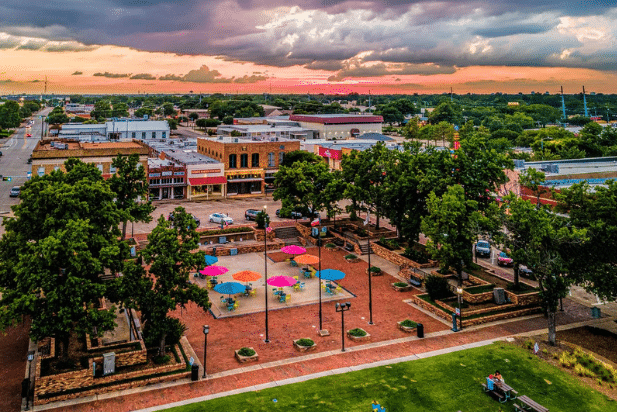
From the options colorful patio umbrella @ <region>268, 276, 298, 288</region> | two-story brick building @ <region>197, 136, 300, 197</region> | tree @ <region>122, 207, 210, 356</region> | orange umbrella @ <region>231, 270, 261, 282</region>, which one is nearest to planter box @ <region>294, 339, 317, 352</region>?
tree @ <region>122, 207, 210, 356</region>

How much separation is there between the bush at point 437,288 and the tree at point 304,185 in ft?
68.0

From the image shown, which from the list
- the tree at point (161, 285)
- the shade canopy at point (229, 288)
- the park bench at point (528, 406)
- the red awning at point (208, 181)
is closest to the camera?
the park bench at point (528, 406)

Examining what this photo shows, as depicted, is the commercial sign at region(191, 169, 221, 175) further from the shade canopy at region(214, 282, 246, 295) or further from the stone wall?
the stone wall

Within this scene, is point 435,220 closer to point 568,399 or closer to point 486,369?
point 486,369

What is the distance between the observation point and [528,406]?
24.5m

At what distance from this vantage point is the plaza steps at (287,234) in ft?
192

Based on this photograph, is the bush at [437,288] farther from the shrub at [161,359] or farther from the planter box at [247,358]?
the shrub at [161,359]

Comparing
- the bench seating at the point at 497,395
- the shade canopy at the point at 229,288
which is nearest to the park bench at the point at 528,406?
the bench seating at the point at 497,395

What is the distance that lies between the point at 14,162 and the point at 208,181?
59784 mm

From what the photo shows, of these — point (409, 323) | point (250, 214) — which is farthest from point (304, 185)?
point (409, 323)

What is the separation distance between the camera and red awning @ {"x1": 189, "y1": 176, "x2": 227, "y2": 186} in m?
77.5

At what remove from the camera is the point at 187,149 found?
100062 millimetres

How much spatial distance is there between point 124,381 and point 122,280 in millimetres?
5627

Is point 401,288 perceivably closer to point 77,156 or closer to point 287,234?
point 287,234
